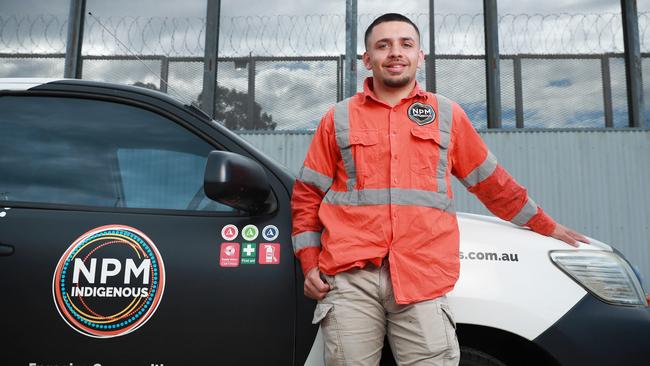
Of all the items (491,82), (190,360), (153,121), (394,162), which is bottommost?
(190,360)

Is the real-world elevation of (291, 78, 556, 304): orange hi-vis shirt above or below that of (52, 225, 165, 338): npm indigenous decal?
above

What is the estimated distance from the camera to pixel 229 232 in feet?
6.23

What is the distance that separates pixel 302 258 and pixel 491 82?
24.0 ft

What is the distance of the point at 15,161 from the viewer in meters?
2.02

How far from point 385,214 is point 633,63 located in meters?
8.38

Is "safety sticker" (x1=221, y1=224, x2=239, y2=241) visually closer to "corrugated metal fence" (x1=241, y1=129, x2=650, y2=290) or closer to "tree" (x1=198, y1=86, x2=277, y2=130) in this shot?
"corrugated metal fence" (x1=241, y1=129, x2=650, y2=290)

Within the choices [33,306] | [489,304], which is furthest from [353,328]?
[33,306]

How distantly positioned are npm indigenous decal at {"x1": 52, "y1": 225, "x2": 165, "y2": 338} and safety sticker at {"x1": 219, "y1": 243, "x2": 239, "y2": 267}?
0.68 ft

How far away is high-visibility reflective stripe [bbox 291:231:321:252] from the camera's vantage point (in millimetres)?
1771

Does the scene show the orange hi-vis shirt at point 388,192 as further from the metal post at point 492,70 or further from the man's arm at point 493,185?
the metal post at point 492,70

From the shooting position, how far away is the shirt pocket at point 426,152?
1.78m

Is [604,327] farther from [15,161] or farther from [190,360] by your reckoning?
[15,161]

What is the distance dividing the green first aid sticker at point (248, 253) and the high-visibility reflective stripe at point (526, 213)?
3.33 feet

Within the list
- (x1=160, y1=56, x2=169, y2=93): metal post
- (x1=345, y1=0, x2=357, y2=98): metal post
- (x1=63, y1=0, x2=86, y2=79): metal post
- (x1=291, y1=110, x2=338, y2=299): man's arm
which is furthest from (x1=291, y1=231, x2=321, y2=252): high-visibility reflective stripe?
(x1=63, y1=0, x2=86, y2=79): metal post
